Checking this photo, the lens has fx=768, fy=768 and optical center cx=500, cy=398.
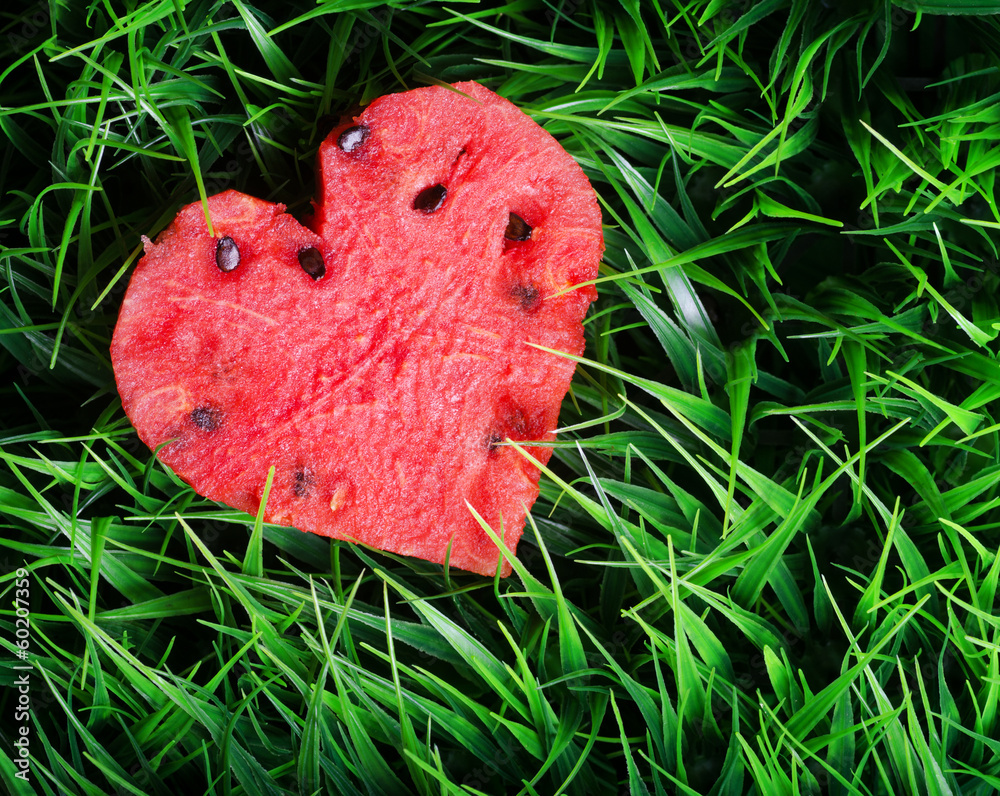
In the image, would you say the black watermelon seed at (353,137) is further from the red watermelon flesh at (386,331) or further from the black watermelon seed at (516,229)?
the black watermelon seed at (516,229)

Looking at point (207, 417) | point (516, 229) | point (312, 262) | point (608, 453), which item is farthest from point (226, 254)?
point (608, 453)

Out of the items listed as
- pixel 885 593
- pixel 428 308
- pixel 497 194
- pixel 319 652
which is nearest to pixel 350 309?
pixel 428 308

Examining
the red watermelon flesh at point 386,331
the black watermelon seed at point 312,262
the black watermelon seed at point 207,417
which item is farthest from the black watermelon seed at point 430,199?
the black watermelon seed at point 207,417

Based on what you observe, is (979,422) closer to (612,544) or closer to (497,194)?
(612,544)

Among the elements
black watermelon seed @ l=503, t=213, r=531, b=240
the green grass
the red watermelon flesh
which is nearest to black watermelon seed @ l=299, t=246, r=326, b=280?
the red watermelon flesh

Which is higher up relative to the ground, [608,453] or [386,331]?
[386,331]

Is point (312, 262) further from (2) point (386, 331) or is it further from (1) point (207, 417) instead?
(1) point (207, 417)
